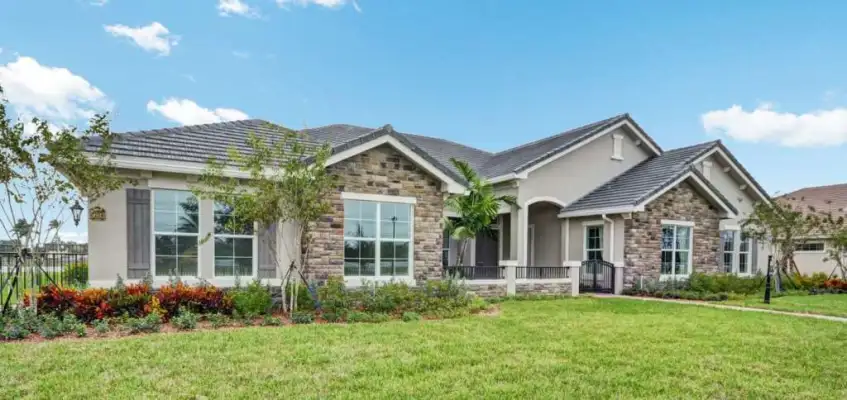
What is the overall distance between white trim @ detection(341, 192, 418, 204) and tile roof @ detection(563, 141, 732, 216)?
25.6 ft

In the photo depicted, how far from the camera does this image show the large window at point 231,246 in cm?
1097

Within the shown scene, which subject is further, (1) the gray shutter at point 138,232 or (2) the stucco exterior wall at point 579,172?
(2) the stucco exterior wall at point 579,172

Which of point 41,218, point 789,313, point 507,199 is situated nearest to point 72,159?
point 41,218

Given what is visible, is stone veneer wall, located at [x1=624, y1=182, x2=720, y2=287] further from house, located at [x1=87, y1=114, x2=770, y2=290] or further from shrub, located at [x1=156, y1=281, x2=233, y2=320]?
shrub, located at [x1=156, y1=281, x2=233, y2=320]

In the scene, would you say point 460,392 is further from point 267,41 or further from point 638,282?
point 638,282

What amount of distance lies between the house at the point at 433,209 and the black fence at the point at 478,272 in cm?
86

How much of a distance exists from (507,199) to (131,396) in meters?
13.7

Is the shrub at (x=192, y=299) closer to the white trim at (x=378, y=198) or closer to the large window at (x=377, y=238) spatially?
the large window at (x=377, y=238)

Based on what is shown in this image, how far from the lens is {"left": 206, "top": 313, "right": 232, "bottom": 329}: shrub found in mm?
8820

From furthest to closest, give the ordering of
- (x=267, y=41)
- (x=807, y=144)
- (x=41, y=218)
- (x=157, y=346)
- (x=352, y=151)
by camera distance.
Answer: (x=807, y=144), (x=267, y=41), (x=352, y=151), (x=41, y=218), (x=157, y=346)

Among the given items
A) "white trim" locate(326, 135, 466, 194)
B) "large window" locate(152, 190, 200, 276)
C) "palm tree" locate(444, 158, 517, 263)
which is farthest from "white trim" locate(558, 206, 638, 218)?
"large window" locate(152, 190, 200, 276)

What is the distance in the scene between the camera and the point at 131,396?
4938mm

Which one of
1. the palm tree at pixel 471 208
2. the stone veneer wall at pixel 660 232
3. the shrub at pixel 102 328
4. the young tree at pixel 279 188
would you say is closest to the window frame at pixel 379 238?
the young tree at pixel 279 188

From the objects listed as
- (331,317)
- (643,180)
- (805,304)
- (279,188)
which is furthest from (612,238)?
(279,188)
